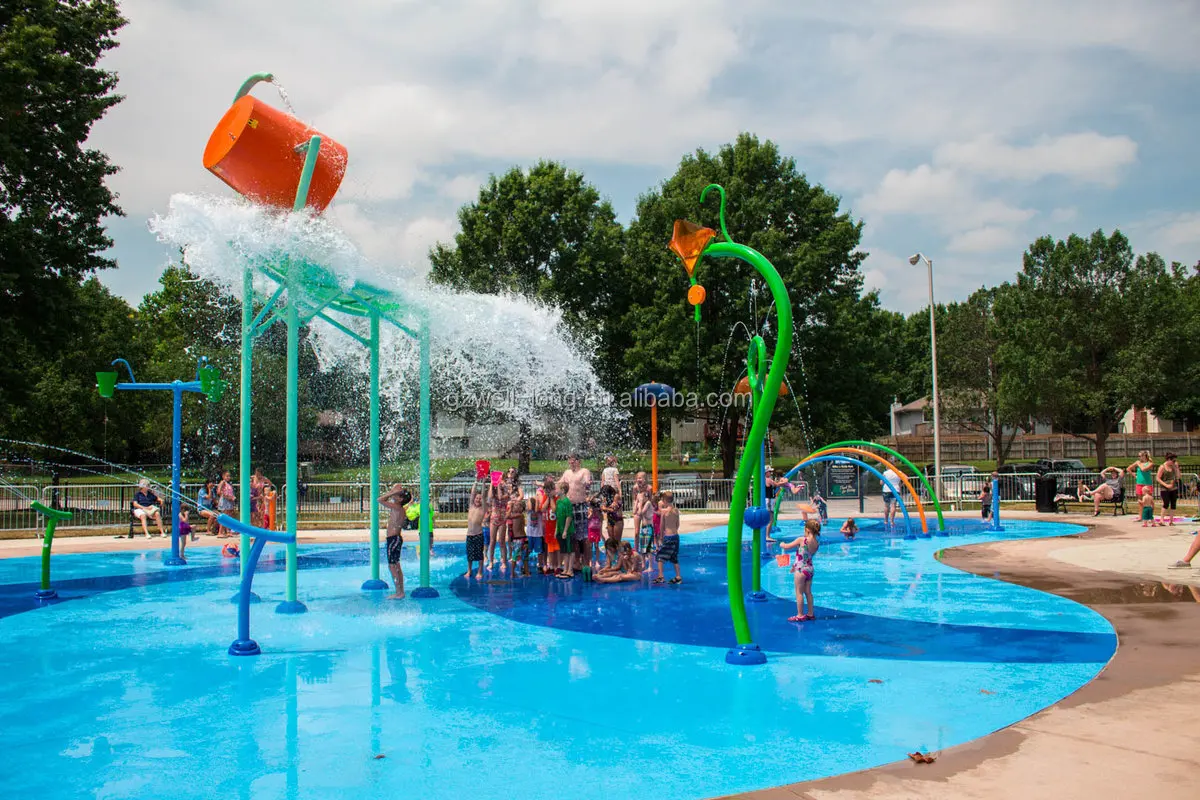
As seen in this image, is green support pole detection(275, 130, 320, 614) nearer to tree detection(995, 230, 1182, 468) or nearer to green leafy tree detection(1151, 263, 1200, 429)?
tree detection(995, 230, 1182, 468)

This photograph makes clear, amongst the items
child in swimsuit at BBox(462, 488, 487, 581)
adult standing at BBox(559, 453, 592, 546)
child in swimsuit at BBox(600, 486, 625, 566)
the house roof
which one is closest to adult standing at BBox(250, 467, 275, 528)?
child in swimsuit at BBox(462, 488, 487, 581)

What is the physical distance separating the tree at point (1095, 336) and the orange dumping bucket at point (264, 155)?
120 ft

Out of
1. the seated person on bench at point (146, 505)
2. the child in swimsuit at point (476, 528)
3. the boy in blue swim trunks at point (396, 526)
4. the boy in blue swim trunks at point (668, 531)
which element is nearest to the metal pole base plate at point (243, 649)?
the boy in blue swim trunks at point (396, 526)

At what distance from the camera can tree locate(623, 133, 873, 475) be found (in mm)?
34844

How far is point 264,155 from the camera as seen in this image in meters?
10.8

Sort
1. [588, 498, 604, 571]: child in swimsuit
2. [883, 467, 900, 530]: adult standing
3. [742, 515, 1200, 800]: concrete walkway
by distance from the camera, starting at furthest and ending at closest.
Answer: [883, 467, 900, 530]: adult standing → [588, 498, 604, 571]: child in swimsuit → [742, 515, 1200, 800]: concrete walkway

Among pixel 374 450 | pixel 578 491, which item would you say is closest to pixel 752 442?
pixel 578 491

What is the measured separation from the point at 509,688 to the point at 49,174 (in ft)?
84.9

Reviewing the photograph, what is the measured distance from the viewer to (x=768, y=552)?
17.8 metres

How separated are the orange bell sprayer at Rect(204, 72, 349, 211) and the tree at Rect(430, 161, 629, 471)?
82.0 ft

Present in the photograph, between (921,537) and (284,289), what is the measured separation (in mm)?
15603

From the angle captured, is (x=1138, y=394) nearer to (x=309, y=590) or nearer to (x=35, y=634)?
(x=309, y=590)

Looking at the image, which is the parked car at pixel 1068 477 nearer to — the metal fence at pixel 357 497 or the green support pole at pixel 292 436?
the metal fence at pixel 357 497

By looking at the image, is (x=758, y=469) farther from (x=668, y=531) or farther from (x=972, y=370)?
(x=972, y=370)
